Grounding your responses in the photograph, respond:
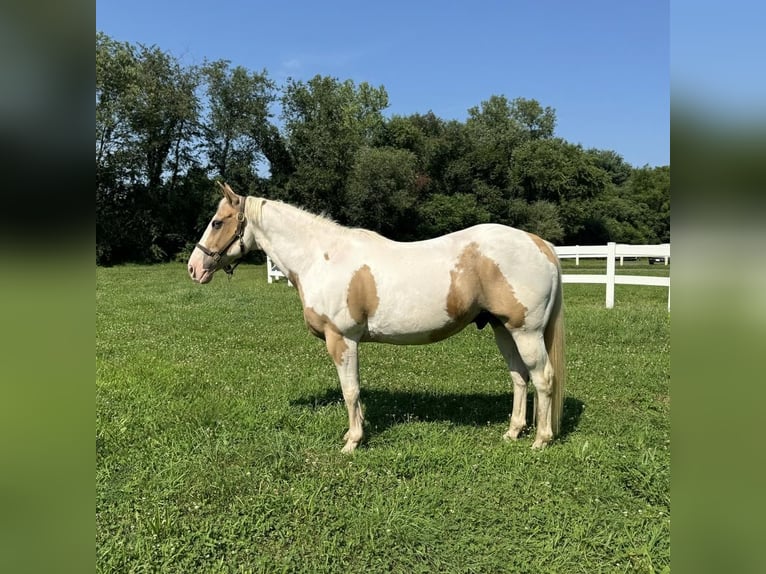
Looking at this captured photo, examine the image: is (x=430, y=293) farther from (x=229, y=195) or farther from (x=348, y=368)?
(x=229, y=195)

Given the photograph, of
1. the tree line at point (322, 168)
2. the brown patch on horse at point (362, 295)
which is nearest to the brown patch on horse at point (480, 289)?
the brown patch on horse at point (362, 295)

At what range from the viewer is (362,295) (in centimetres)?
428

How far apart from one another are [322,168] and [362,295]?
32561mm

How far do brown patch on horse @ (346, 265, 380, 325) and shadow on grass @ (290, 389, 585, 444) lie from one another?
1386 millimetres

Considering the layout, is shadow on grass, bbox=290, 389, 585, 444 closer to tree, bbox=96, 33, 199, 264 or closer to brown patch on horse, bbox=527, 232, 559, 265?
brown patch on horse, bbox=527, 232, 559, 265

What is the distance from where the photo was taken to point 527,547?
3016 mm

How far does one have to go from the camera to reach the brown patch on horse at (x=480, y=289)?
4176 mm

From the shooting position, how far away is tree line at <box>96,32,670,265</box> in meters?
30.0

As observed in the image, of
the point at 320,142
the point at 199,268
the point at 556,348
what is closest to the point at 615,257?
the point at 556,348

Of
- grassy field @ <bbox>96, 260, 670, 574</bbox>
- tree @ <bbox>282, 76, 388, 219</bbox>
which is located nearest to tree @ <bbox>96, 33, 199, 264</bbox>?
tree @ <bbox>282, 76, 388, 219</bbox>

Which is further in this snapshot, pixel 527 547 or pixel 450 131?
pixel 450 131
